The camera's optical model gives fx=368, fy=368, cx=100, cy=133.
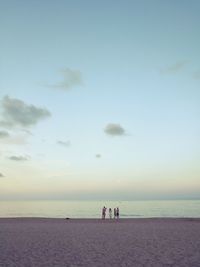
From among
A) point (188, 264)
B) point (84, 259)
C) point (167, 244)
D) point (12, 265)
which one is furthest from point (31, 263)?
point (167, 244)

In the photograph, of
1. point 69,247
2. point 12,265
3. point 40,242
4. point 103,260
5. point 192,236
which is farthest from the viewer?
point 192,236

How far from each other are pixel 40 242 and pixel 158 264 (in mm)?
8506

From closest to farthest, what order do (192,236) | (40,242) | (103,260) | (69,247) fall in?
(103,260), (69,247), (40,242), (192,236)

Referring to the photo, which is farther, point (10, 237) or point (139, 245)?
point (10, 237)

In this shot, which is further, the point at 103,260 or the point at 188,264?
the point at 103,260

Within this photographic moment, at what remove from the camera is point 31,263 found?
44.3ft

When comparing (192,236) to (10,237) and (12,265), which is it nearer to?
(10,237)

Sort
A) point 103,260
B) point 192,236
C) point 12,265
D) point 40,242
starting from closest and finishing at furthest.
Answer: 1. point 12,265
2. point 103,260
3. point 40,242
4. point 192,236

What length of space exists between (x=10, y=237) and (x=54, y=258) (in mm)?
8593

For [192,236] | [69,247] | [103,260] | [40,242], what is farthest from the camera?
[192,236]

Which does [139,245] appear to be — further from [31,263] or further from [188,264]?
[31,263]

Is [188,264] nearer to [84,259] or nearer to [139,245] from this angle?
[84,259]

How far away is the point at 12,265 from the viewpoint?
1305 centimetres

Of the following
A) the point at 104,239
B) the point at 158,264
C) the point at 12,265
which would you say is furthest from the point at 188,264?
the point at 104,239
